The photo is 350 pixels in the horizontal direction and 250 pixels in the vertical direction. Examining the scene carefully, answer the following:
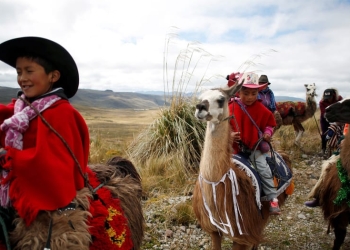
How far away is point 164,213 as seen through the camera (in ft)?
14.7

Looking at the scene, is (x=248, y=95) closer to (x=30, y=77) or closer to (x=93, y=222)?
(x=93, y=222)

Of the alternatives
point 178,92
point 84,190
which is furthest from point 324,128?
point 84,190

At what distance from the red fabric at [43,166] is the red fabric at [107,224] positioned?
0.36m

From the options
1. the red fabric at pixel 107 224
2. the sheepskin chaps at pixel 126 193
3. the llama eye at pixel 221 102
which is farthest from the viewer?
the llama eye at pixel 221 102

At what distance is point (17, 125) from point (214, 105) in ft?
5.57

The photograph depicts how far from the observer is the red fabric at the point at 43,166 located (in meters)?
1.52

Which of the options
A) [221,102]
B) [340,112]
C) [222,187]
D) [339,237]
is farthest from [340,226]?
[221,102]

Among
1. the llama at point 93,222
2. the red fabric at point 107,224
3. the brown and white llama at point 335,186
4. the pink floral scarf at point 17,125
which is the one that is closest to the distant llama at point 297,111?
the brown and white llama at point 335,186

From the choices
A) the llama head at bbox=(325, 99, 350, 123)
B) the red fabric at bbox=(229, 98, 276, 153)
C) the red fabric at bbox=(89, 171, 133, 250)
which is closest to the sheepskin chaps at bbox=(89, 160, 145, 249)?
Result: the red fabric at bbox=(89, 171, 133, 250)

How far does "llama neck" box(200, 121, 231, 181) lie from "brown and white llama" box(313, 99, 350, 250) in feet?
4.43

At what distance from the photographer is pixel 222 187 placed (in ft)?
9.54

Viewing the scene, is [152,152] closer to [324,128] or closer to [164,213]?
[164,213]

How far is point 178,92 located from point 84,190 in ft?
17.6

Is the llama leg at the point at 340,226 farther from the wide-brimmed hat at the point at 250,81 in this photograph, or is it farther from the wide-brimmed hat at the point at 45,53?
the wide-brimmed hat at the point at 45,53
